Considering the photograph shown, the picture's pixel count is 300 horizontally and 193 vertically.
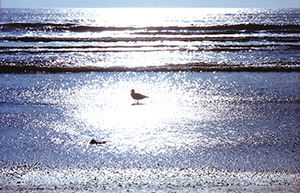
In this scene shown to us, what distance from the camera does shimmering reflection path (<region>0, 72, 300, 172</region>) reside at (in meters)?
4.70

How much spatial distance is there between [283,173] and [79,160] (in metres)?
2.15

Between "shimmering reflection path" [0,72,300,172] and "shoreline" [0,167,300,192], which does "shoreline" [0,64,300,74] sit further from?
"shoreline" [0,167,300,192]

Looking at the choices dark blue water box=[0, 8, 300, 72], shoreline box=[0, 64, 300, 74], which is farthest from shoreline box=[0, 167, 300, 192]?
dark blue water box=[0, 8, 300, 72]

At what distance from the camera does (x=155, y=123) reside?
6406 mm

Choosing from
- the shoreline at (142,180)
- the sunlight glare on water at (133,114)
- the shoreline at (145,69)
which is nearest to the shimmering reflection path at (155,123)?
the sunlight glare on water at (133,114)

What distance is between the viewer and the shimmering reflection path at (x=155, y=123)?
470cm

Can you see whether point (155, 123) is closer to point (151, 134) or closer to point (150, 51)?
point (151, 134)

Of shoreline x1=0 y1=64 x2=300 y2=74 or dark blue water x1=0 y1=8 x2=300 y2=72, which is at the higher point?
shoreline x1=0 y1=64 x2=300 y2=74

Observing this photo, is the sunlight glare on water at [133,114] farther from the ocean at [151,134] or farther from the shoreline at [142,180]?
the shoreline at [142,180]

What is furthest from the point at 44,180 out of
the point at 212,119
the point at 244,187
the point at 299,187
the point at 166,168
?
the point at 212,119

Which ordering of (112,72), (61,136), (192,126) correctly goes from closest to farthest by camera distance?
(61,136) → (192,126) → (112,72)

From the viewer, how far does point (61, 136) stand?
5.64m

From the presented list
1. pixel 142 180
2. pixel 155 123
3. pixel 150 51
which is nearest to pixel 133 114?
pixel 155 123

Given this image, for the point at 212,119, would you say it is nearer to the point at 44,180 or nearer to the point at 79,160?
the point at 79,160
